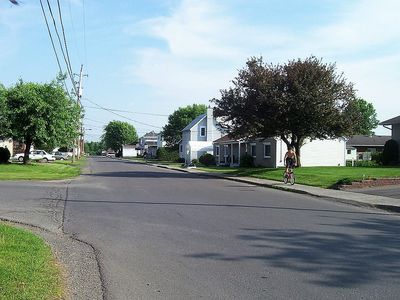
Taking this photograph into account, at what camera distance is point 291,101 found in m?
29.9

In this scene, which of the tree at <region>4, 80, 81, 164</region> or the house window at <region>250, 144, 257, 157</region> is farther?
the house window at <region>250, 144, 257, 157</region>

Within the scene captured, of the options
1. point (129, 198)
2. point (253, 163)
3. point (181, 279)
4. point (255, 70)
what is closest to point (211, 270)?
point (181, 279)

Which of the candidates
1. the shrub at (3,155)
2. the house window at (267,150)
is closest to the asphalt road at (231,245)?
the shrub at (3,155)

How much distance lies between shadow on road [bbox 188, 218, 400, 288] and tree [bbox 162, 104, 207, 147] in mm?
86155

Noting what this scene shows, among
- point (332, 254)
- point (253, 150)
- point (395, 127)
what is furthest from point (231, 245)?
point (253, 150)

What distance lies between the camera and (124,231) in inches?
425

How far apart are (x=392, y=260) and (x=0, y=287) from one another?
5721mm

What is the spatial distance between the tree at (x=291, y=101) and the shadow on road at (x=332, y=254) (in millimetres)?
19120

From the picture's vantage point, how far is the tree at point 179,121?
9719 cm

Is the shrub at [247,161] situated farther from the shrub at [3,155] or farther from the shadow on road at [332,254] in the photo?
the shadow on road at [332,254]

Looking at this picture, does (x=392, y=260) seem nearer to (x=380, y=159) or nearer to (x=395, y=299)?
(x=395, y=299)

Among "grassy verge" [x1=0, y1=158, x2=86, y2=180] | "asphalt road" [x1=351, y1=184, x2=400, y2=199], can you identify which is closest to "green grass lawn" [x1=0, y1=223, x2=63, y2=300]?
"asphalt road" [x1=351, y1=184, x2=400, y2=199]

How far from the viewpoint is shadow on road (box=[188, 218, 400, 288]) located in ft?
23.2

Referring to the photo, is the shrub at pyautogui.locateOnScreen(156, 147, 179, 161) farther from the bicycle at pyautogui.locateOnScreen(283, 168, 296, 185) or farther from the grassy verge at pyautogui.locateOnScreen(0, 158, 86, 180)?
the bicycle at pyautogui.locateOnScreen(283, 168, 296, 185)
